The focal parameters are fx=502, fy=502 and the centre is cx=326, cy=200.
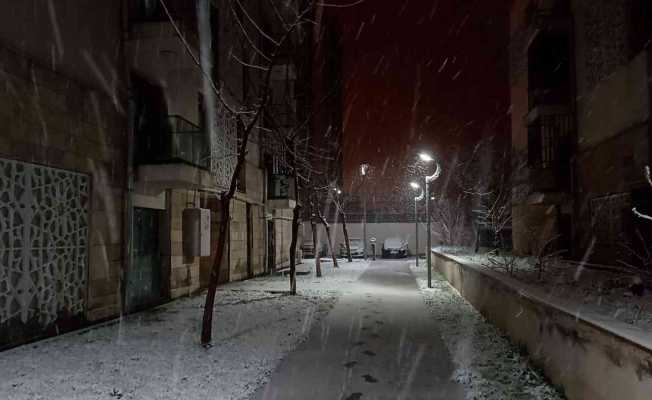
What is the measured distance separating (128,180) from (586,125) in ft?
46.6

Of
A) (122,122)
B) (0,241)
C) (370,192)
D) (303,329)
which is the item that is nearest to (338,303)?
(303,329)

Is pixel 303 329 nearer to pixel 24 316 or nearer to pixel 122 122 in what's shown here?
pixel 24 316

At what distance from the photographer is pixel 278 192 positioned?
21.7m

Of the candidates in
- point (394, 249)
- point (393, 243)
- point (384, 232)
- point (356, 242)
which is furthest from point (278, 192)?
point (384, 232)

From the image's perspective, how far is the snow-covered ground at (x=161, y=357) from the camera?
5498 millimetres

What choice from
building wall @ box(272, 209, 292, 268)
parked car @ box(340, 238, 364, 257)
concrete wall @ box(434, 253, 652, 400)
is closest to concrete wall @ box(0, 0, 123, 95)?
concrete wall @ box(434, 253, 652, 400)

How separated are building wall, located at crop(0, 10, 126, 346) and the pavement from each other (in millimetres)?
4330

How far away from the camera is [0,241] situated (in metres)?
7.15

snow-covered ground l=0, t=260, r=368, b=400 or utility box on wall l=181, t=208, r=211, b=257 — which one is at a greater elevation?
utility box on wall l=181, t=208, r=211, b=257

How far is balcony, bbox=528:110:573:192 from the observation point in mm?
18031

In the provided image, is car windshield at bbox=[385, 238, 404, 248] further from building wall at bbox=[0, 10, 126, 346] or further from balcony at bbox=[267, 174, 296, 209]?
building wall at bbox=[0, 10, 126, 346]

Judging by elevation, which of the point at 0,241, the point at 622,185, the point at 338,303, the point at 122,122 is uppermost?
the point at 122,122

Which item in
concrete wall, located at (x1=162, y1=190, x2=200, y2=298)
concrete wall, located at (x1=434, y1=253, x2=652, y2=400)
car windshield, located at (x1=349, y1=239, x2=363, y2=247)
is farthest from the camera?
car windshield, located at (x1=349, y1=239, x2=363, y2=247)

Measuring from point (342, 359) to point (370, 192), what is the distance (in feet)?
124
